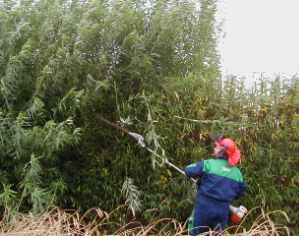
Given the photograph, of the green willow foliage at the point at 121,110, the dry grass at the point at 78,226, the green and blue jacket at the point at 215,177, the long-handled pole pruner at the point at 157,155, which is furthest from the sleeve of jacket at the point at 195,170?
the green willow foliage at the point at 121,110

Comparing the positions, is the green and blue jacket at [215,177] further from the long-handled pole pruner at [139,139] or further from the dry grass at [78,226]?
the long-handled pole pruner at [139,139]

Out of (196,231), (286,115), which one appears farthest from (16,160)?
(286,115)

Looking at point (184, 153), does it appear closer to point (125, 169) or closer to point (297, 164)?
point (125, 169)

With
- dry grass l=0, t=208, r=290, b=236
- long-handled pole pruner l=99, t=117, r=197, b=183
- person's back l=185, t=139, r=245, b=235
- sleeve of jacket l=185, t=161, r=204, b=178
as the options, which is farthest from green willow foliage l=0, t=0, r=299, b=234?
sleeve of jacket l=185, t=161, r=204, b=178

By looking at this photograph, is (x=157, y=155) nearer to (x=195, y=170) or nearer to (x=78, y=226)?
(x=195, y=170)

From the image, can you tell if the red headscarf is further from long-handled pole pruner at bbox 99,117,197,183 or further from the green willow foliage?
the green willow foliage

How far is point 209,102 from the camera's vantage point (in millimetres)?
8609

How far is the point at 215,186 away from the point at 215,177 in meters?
0.10

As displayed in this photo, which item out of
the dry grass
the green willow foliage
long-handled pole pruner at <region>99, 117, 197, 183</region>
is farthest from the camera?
the green willow foliage

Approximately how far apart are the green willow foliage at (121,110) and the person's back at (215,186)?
106 cm

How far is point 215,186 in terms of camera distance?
714cm

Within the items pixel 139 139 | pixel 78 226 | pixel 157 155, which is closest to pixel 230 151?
pixel 157 155

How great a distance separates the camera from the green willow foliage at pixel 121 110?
828 cm

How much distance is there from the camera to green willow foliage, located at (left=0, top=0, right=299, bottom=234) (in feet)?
27.2
